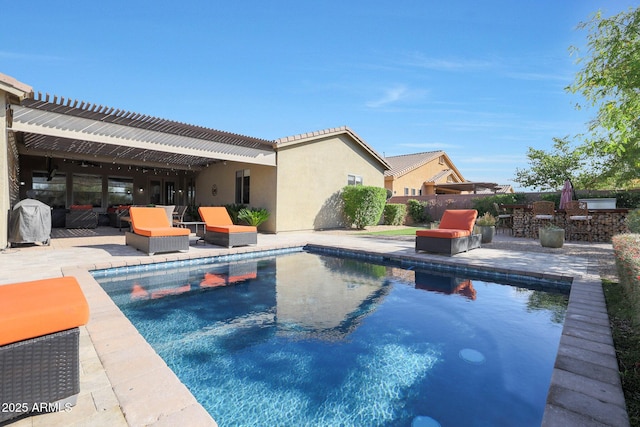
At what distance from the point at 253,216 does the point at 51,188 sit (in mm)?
11967

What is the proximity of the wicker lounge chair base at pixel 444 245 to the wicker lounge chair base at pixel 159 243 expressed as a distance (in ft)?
20.1

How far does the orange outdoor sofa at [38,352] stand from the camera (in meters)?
1.71

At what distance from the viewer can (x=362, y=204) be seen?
49.5 feet

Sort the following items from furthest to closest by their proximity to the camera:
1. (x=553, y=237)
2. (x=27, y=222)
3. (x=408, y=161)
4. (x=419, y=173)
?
(x=408, y=161) → (x=419, y=173) → (x=553, y=237) → (x=27, y=222)

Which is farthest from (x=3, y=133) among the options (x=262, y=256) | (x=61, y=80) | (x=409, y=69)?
(x=409, y=69)

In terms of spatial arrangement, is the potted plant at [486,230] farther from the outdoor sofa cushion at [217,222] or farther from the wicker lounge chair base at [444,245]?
the outdoor sofa cushion at [217,222]

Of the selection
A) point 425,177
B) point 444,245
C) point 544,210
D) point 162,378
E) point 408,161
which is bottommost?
point 162,378

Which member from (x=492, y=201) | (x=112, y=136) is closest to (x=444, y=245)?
(x=112, y=136)

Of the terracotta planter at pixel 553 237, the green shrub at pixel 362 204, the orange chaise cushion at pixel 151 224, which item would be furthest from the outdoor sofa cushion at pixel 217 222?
the terracotta planter at pixel 553 237

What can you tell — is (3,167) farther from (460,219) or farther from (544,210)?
(544,210)

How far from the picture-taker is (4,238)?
24.4ft

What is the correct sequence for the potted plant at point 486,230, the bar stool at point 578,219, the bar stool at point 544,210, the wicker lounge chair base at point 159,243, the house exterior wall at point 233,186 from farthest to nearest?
the house exterior wall at point 233,186, the bar stool at point 544,210, the bar stool at point 578,219, the potted plant at point 486,230, the wicker lounge chair base at point 159,243

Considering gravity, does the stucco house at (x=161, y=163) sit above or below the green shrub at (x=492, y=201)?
above

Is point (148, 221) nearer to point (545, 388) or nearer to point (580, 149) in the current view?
point (545, 388)
